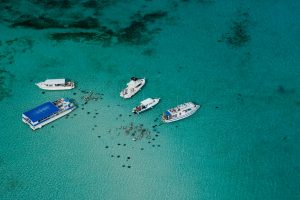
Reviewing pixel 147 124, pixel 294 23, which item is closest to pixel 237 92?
pixel 147 124

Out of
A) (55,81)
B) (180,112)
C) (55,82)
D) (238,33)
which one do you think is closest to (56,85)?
(55,82)

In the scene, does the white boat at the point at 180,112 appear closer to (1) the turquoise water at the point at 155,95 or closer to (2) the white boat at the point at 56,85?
(1) the turquoise water at the point at 155,95

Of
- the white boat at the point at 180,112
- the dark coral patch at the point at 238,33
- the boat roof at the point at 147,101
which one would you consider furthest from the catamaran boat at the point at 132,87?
the dark coral patch at the point at 238,33

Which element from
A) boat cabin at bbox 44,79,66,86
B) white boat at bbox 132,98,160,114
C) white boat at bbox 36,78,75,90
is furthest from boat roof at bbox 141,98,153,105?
boat cabin at bbox 44,79,66,86

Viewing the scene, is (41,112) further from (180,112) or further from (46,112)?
(180,112)

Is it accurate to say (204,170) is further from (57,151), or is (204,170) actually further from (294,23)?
(294,23)

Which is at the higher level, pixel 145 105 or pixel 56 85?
pixel 56 85

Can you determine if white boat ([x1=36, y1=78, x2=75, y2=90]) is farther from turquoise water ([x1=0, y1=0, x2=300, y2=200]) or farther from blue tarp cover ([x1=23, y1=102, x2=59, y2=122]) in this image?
blue tarp cover ([x1=23, y1=102, x2=59, y2=122])
